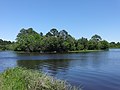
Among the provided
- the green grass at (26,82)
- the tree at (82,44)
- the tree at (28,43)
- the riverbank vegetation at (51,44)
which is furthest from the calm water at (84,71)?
the tree at (82,44)

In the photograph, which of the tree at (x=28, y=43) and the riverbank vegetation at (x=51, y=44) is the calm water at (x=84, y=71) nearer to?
the riverbank vegetation at (x=51, y=44)

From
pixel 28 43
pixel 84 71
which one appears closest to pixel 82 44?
pixel 28 43

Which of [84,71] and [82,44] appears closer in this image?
[84,71]

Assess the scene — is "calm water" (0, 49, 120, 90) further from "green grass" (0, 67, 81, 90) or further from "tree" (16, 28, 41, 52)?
"tree" (16, 28, 41, 52)

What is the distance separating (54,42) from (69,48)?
1412 centimetres

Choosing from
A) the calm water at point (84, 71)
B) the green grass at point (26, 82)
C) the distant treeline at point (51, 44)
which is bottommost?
the calm water at point (84, 71)

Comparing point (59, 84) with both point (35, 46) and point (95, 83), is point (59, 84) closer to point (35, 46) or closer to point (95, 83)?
point (95, 83)

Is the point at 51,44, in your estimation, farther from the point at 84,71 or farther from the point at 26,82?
the point at 26,82

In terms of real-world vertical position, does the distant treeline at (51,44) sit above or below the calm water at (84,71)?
above

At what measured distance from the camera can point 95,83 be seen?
113ft

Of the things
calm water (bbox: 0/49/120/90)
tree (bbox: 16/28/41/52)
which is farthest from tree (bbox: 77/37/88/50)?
calm water (bbox: 0/49/120/90)

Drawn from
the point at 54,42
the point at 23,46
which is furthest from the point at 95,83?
the point at 23,46

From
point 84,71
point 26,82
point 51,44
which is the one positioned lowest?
point 84,71

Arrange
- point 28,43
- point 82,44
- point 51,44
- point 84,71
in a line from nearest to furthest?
point 84,71 < point 51,44 < point 28,43 < point 82,44
